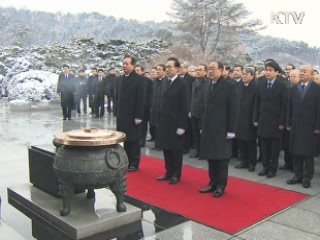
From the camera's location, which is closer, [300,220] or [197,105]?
[300,220]

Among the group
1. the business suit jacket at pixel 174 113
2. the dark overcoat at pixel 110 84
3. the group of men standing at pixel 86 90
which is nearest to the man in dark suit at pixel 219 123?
the business suit jacket at pixel 174 113

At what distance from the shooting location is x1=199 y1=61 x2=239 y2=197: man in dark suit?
507cm

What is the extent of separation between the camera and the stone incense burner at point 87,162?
12.6 feet

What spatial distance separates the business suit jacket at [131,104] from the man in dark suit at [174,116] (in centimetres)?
47

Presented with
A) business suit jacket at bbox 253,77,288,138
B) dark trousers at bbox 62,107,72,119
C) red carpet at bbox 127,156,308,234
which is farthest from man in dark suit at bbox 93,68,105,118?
business suit jacket at bbox 253,77,288,138

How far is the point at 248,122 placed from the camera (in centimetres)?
654

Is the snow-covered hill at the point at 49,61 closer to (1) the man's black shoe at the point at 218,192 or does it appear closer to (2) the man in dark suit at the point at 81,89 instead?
(2) the man in dark suit at the point at 81,89

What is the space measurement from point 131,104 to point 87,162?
2421mm

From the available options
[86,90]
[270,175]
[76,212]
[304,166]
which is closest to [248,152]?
[270,175]

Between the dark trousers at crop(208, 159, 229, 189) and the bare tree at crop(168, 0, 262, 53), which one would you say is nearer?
the dark trousers at crop(208, 159, 229, 189)

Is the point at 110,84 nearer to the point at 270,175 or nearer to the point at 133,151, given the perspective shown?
the point at 133,151

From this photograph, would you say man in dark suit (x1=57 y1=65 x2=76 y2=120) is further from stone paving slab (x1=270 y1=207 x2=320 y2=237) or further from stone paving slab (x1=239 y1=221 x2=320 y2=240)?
stone paving slab (x1=239 y1=221 x2=320 y2=240)

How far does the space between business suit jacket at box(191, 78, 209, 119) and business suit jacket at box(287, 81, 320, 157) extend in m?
2.17

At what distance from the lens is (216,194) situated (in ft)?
16.7
